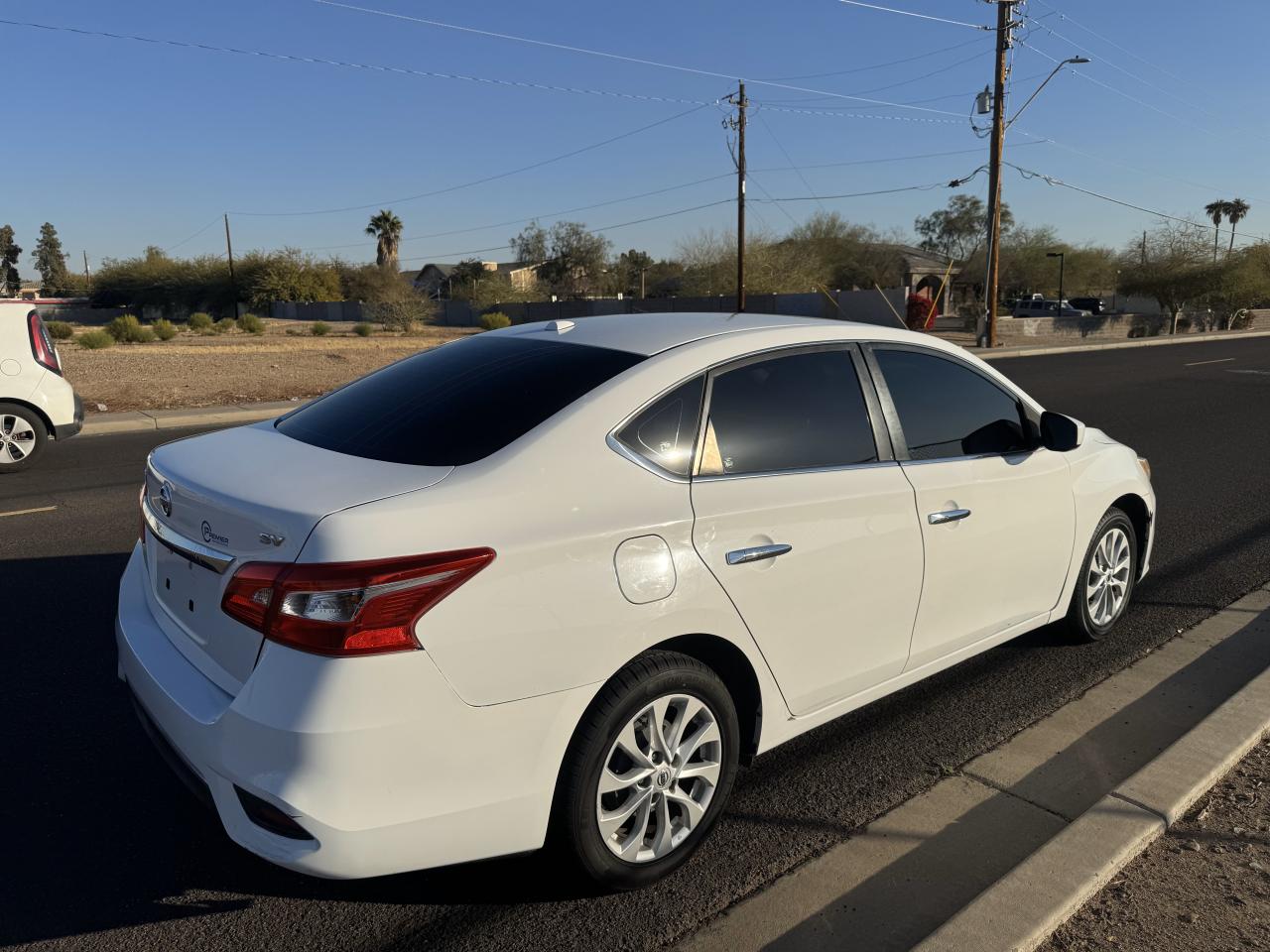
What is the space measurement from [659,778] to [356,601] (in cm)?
105

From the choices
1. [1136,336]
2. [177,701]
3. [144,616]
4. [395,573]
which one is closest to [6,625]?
[144,616]

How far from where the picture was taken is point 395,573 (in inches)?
90.0

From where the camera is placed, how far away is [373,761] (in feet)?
7.41

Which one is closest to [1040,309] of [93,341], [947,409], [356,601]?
[93,341]

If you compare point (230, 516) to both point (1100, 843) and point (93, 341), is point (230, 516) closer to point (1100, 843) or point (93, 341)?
point (1100, 843)

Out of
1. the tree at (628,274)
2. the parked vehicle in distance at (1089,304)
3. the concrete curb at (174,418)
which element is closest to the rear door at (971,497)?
the concrete curb at (174,418)

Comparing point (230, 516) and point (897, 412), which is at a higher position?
point (897, 412)

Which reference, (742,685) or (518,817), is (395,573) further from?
(742,685)

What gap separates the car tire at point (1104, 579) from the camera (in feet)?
14.8

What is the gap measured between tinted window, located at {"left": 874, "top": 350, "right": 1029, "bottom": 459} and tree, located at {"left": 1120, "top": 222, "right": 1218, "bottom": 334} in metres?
46.9

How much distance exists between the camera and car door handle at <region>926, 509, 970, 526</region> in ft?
11.3

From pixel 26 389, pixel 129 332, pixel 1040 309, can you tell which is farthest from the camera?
pixel 1040 309

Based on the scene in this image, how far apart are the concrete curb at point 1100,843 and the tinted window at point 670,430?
4.76 ft

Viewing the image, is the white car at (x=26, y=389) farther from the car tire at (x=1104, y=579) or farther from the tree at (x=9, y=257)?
the tree at (x=9, y=257)
